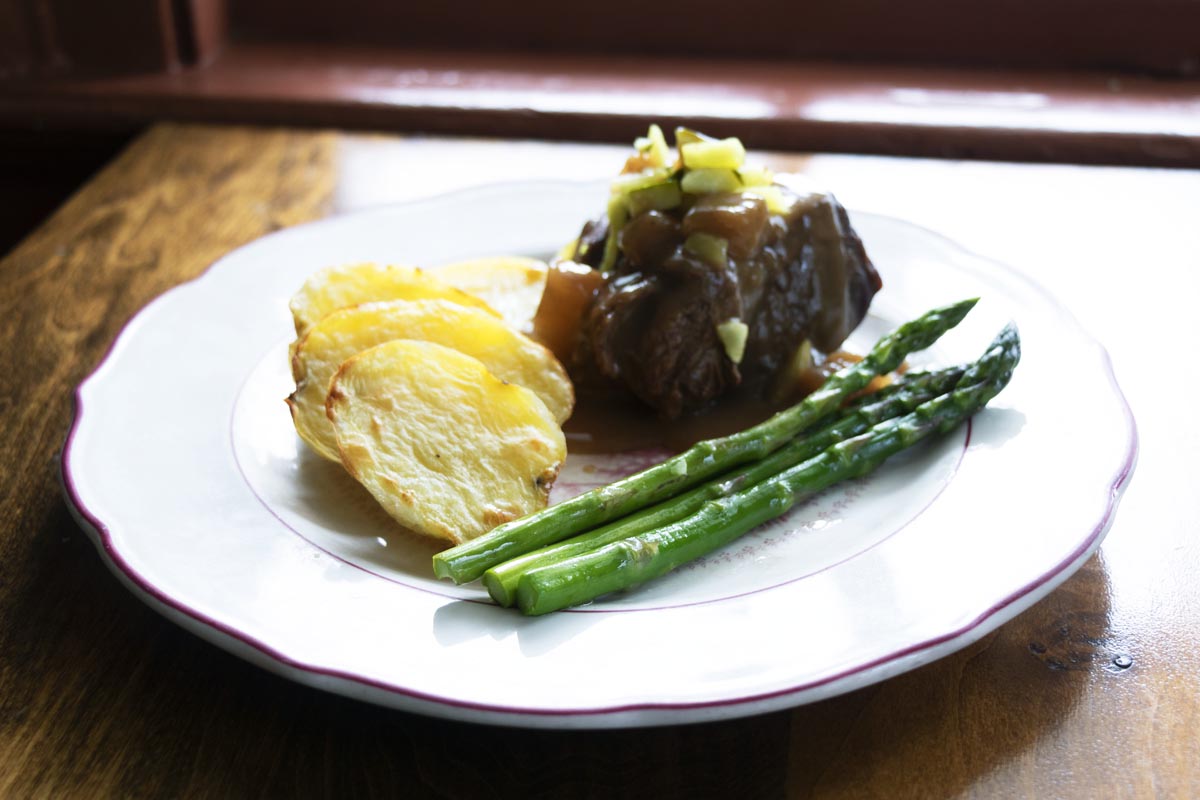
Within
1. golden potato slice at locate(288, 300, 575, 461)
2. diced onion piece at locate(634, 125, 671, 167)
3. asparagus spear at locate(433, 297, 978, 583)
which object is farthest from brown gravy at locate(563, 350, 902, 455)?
diced onion piece at locate(634, 125, 671, 167)

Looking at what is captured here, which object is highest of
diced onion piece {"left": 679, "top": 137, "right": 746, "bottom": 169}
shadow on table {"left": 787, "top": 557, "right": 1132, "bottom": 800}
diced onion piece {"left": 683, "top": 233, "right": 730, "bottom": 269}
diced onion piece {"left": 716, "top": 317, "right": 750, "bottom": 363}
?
diced onion piece {"left": 679, "top": 137, "right": 746, "bottom": 169}

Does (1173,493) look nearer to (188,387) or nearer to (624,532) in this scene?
(624,532)

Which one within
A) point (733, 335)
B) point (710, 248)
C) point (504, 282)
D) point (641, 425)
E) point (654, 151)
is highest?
point (654, 151)

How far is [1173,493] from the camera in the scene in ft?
8.02

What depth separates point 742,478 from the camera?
238cm

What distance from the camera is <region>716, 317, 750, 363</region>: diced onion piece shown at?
2.82 metres

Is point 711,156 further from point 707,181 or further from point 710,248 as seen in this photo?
point 710,248

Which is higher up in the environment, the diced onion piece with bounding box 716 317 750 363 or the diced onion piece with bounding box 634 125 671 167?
the diced onion piece with bounding box 634 125 671 167

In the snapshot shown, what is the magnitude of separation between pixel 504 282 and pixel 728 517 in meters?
1.21

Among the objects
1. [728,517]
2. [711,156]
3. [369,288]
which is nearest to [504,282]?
[369,288]

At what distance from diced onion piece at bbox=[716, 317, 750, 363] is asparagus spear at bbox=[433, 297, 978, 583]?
245 mm

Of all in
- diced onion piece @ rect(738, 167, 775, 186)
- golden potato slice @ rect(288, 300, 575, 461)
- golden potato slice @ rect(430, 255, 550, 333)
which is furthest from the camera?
golden potato slice @ rect(430, 255, 550, 333)

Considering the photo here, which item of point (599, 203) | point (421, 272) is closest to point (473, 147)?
point (599, 203)

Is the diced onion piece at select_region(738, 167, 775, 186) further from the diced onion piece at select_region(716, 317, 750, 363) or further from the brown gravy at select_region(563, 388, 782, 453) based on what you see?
the brown gravy at select_region(563, 388, 782, 453)
